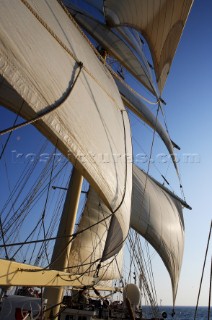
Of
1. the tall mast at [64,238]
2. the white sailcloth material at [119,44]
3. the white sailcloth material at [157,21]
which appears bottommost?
the tall mast at [64,238]

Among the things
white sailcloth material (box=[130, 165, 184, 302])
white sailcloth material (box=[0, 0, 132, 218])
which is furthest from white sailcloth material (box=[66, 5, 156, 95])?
white sailcloth material (box=[0, 0, 132, 218])

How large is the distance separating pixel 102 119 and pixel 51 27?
6.67ft

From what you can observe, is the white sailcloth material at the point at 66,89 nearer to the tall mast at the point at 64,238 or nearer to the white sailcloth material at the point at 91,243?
the tall mast at the point at 64,238

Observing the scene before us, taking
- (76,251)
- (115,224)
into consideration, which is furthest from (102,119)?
(76,251)

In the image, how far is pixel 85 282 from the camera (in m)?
6.65

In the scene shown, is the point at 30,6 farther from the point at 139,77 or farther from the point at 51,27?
the point at 139,77

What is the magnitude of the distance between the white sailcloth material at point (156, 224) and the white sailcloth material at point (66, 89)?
11.0 meters

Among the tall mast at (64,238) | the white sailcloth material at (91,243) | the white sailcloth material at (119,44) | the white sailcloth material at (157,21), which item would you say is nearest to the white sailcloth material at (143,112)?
the white sailcloth material at (119,44)

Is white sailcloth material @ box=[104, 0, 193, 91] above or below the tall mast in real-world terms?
above

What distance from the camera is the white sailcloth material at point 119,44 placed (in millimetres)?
15711

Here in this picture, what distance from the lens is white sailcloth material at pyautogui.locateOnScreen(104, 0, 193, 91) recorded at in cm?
1038

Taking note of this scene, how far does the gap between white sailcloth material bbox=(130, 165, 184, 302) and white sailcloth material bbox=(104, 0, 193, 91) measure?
737cm

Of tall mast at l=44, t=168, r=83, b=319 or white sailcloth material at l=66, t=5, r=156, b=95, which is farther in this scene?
white sailcloth material at l=66, t=5, r=156, b=95

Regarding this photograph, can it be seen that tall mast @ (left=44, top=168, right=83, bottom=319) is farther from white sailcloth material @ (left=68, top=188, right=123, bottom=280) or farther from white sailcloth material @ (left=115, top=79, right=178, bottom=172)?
white sailcloth material @ (left=115, top=79, right=178, bottom=172)
